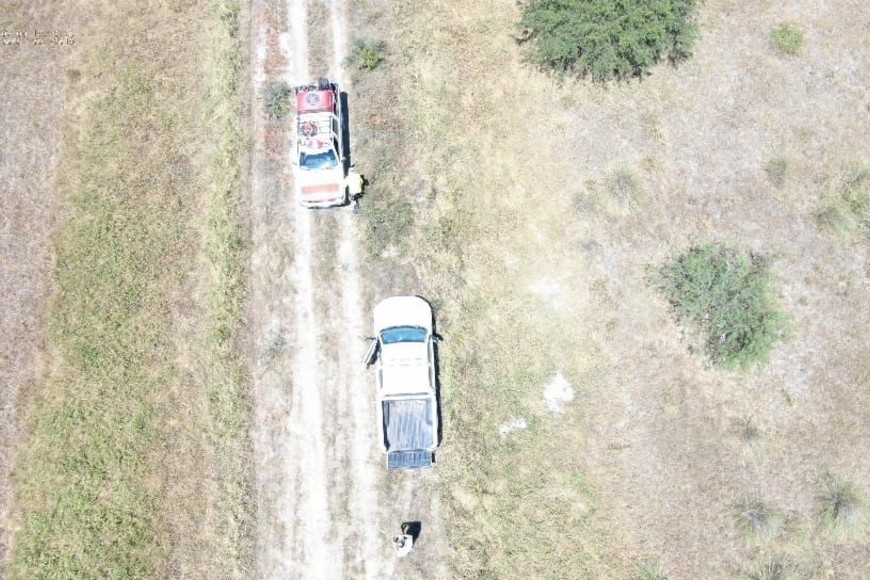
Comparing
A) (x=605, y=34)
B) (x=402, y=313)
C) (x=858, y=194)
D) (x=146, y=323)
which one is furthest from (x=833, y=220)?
(x=146, y=323)

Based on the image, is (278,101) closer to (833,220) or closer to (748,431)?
(748,431)

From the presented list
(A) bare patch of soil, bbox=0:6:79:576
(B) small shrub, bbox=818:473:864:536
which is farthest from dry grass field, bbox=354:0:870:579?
(A) bare patch of soil, bbox=0:6:79:576

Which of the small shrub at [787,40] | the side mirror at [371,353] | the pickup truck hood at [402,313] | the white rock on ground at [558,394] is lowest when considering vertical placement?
the white rock on ground at [558,394]

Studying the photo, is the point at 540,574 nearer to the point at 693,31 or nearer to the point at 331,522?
the point at 331,522

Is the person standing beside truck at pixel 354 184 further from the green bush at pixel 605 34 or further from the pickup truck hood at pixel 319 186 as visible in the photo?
the green bush at pixel 605 34

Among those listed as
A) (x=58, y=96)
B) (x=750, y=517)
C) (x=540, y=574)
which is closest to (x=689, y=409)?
(x=750, y=517)

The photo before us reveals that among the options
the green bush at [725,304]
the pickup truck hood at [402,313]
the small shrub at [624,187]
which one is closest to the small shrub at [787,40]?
the small shrub at [624,187]

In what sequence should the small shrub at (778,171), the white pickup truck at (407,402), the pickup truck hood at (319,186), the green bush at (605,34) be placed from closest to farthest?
1. the white pickup truck at (407,402)
2. the pickup truck hood at (319,186)
3. the green bush at (605,34)
4. the small shrub at (778,171)
